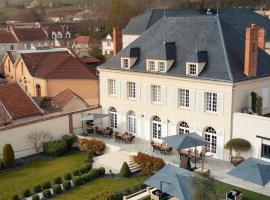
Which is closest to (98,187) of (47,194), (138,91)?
(47,194)

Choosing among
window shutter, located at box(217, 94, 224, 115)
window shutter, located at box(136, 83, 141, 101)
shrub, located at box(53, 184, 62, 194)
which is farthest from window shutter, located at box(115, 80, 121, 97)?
shrub, located at box(53, 184, 62, 194)

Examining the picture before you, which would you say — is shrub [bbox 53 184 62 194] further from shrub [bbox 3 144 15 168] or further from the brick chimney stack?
the brick chimney stack

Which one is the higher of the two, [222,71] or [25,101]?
[222,71]

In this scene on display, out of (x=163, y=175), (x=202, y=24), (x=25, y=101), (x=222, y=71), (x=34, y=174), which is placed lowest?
(x=34, y=174)

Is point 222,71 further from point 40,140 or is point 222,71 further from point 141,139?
point 40,140

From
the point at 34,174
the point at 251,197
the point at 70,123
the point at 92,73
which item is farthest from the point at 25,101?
the point at 251,197

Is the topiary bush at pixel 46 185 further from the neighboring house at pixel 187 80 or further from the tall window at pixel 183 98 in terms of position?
the tall window at pixel 183 98
